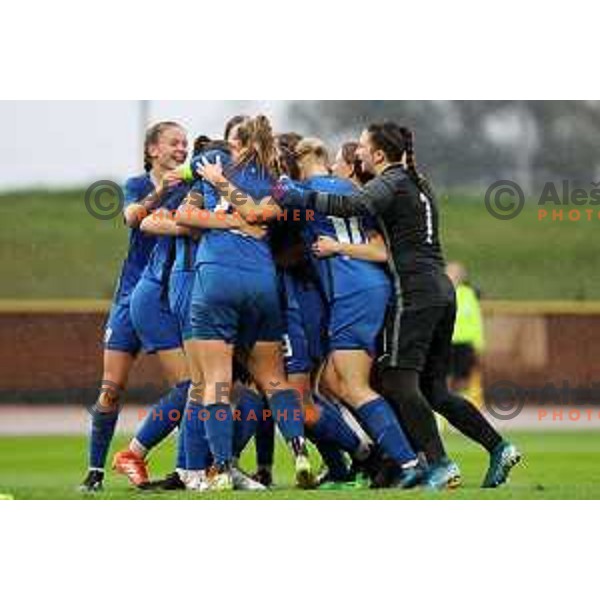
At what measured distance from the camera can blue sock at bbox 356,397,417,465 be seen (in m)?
9.57

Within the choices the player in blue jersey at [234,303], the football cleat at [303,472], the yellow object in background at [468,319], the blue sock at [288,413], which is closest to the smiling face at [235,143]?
the player in blue jersey at [234,303]

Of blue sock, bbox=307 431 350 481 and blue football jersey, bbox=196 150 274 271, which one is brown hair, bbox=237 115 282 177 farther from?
blue sock, bbox=307 431 350 481

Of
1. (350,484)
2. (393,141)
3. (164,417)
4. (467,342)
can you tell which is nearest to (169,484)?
(164,417)

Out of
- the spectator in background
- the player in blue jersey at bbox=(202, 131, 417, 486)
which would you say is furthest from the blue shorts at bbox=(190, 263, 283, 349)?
the spectator in background

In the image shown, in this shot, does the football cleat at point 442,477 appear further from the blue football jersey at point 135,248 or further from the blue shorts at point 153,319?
the blue football jersey at point 135,248

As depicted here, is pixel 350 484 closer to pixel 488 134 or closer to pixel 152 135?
pixel 152 135

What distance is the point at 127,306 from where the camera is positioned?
9914 millimetres

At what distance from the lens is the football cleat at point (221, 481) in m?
9.46

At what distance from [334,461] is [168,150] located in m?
1.60

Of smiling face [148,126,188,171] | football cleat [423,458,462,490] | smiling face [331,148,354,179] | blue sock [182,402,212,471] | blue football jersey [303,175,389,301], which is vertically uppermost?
smiling face [148,126,188,171]

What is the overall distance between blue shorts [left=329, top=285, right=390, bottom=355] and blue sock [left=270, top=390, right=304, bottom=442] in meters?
0.36

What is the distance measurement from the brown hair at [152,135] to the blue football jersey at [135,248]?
0.19 feet

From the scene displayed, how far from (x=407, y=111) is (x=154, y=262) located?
4.96 ft

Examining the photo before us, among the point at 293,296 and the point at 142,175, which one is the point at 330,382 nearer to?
the point at 293,296
